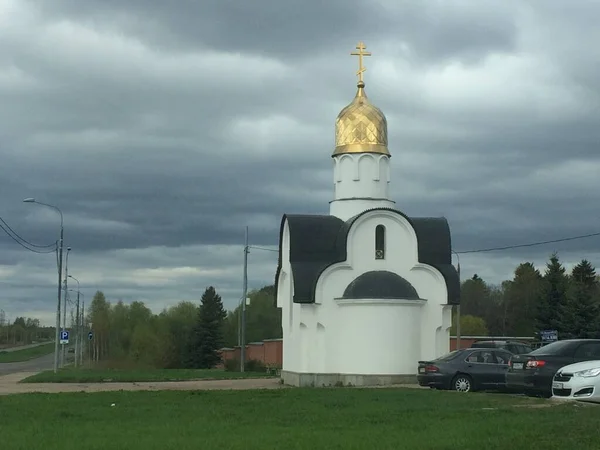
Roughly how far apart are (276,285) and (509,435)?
23.3 metres

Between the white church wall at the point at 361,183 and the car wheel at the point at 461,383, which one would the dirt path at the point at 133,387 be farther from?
the car wheel at the point at 461,383

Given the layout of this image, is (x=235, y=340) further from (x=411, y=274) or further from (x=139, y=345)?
(x=411, y=274)

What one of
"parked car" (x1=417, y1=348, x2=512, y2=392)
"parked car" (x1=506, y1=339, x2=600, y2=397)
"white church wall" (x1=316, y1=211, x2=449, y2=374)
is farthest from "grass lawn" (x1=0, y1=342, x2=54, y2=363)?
"parked car" (x1=506, y1=339, x2=600, y2=397)

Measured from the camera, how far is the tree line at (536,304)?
165 feet

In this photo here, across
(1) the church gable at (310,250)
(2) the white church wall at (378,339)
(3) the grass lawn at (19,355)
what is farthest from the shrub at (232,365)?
(3) the grass lawn at (19,355)

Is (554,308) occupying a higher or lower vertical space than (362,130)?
lower

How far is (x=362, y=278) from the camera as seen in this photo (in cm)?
3169

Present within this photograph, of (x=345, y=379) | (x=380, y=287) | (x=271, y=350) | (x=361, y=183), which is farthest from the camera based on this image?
(x=271, y=350)

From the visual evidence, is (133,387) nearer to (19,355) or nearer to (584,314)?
(584,314)

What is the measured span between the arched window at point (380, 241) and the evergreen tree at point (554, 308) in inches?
869

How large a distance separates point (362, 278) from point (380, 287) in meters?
1.05

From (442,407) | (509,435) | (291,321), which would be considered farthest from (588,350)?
(291,321)

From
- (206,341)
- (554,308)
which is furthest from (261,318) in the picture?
(554,308)

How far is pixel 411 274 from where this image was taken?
32312mm
